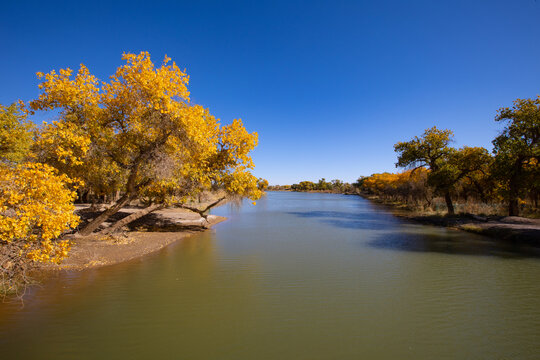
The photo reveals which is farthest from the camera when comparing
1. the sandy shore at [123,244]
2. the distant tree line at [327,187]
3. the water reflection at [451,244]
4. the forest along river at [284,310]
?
the distant tree line at [327,187]

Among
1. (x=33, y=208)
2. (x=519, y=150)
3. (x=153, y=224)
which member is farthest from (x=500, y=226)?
(x=153, y=224)

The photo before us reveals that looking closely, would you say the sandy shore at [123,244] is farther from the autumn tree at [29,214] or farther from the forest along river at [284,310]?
the autumn tree at [29,214]

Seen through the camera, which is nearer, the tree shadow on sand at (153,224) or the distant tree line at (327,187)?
the tree shadow on sand at (153,224)

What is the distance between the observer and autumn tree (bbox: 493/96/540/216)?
674 inches

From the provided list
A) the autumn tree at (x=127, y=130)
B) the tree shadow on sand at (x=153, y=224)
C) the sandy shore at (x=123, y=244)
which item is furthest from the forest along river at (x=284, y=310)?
the tree shadow on sand at (x=153, y=224)

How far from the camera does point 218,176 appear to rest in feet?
46.3

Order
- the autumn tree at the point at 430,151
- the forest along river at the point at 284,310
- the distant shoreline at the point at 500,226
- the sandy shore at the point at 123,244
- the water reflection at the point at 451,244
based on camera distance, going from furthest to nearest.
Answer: the autumn tree at the point at 430,151 → the distant shoreline at the point at 500,226 → the water reflection at the point at 451,244 → the sandy shore at the point at 123,244 → the forest along river at the point at 284,310

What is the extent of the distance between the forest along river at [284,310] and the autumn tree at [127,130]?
13.5 feet

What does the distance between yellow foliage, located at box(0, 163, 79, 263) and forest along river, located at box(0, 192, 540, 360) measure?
5.16 ft

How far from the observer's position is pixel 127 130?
10.8 metres

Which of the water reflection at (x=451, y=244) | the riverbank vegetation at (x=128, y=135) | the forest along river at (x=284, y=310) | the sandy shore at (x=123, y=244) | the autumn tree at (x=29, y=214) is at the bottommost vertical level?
the water reflection at (x=451, y=244)

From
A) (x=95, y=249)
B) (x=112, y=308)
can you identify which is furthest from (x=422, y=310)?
(x=95, y=249)

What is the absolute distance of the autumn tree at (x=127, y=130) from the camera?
925 centimetres

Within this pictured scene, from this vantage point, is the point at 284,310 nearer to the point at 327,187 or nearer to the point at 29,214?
the point at 29,214
